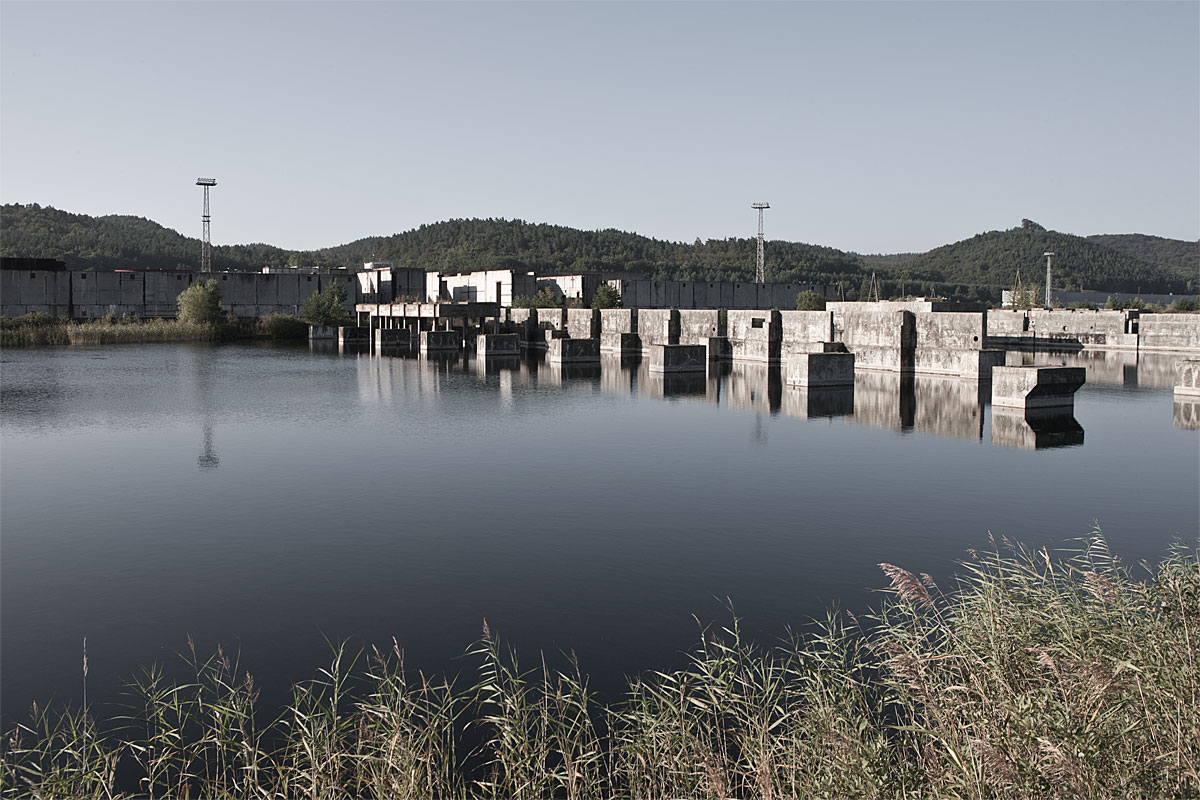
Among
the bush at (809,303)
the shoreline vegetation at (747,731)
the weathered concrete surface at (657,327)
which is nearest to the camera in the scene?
the shoreline vegetation at (747,731)

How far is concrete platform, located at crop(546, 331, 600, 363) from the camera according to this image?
1757 inches

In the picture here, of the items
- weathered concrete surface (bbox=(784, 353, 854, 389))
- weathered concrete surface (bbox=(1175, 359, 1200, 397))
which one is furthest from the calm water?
weathered concrete surface (bbox=(784, 353, 854, 389))

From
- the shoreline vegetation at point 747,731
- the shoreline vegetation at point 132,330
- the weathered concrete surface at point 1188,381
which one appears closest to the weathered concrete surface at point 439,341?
the shoreline vegetation at point 132,330

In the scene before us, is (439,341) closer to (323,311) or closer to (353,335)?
(353,335)

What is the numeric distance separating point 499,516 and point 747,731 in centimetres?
704

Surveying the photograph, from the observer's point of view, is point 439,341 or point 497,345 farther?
point 439,341

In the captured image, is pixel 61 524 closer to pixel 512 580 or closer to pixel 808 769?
pixel 512 580

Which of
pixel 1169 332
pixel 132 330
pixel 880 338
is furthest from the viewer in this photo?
pixel 132 330

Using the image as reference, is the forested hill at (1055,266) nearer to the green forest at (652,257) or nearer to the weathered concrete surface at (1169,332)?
the green forest at (652,257)

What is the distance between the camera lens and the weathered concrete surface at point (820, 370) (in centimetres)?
3166

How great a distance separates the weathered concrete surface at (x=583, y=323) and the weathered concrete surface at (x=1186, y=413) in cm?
3103

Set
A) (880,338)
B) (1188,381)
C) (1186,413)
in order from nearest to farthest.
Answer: (1186,413) → (1188,381) → (880,338)

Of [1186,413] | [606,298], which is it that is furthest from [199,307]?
[1186,413]

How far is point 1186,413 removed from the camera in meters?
25.4
